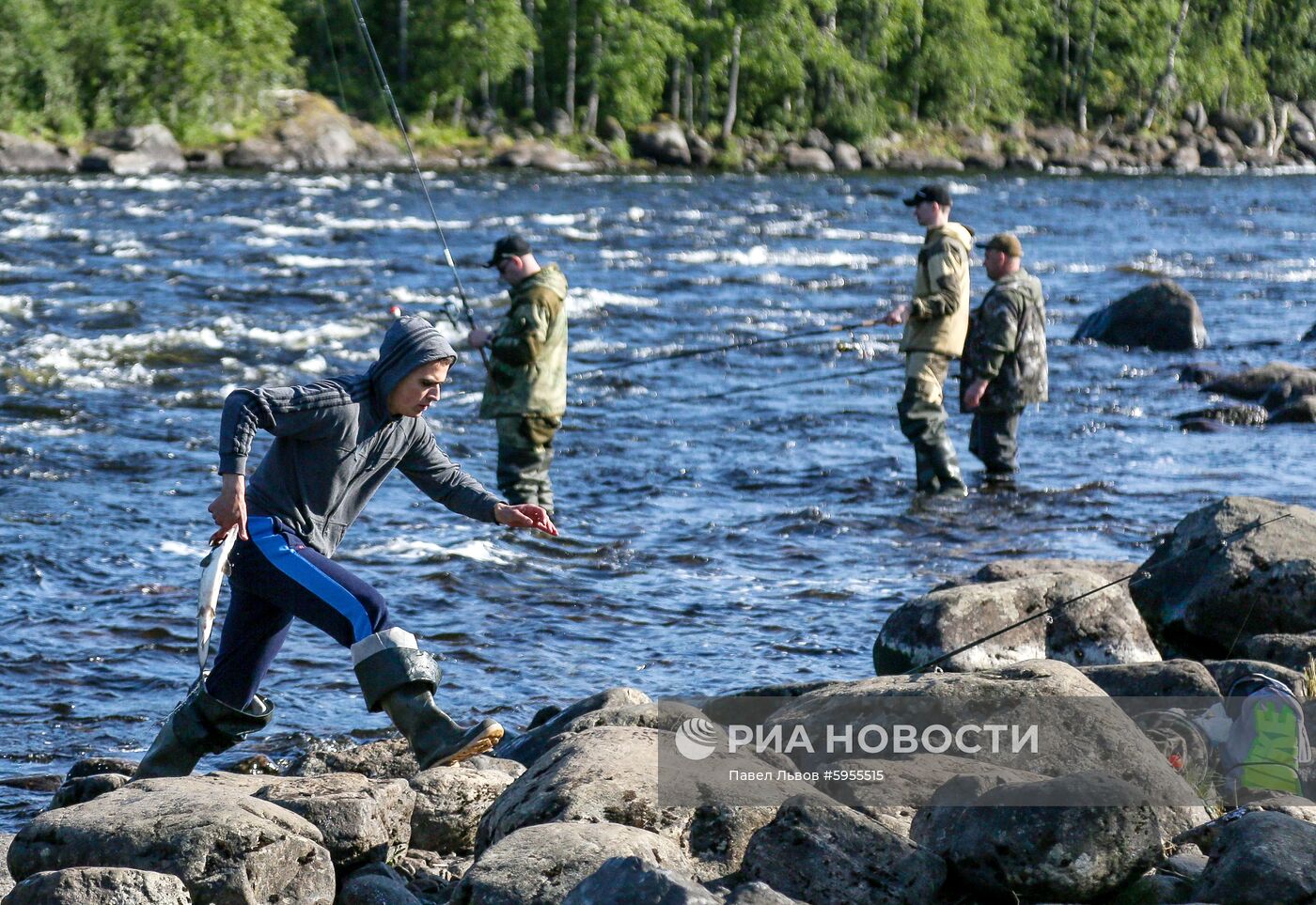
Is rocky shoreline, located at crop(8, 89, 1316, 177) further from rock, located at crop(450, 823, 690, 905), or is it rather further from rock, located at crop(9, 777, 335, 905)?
rock, located at crop(450, 823, 690, 905)

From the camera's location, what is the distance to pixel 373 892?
4.32 m

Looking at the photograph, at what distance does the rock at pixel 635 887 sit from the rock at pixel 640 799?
580mm

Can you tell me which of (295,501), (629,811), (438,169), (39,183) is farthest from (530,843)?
(438,169)

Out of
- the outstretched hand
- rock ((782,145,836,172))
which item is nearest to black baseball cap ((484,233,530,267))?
the outstretched hand

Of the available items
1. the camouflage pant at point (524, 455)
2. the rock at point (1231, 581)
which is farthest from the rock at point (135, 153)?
the rock at point (1231, 581)

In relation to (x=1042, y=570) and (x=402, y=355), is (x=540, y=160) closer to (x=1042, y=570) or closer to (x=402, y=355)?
(x=1042, y=570)

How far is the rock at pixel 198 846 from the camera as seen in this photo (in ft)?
13.4

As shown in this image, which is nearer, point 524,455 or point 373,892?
point 373,892

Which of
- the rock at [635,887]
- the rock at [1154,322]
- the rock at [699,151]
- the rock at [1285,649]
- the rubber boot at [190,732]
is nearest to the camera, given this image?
the rock at [635,887]

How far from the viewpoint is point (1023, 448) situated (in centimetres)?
1278

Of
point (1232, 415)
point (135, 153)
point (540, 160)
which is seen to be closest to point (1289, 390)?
point (1232, 415)

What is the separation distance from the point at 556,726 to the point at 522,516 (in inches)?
35.7

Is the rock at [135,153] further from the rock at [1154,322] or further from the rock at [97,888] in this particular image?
the rock at [97,888]

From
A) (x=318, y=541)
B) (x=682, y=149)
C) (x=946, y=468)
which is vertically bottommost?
(x=946, y=468)
